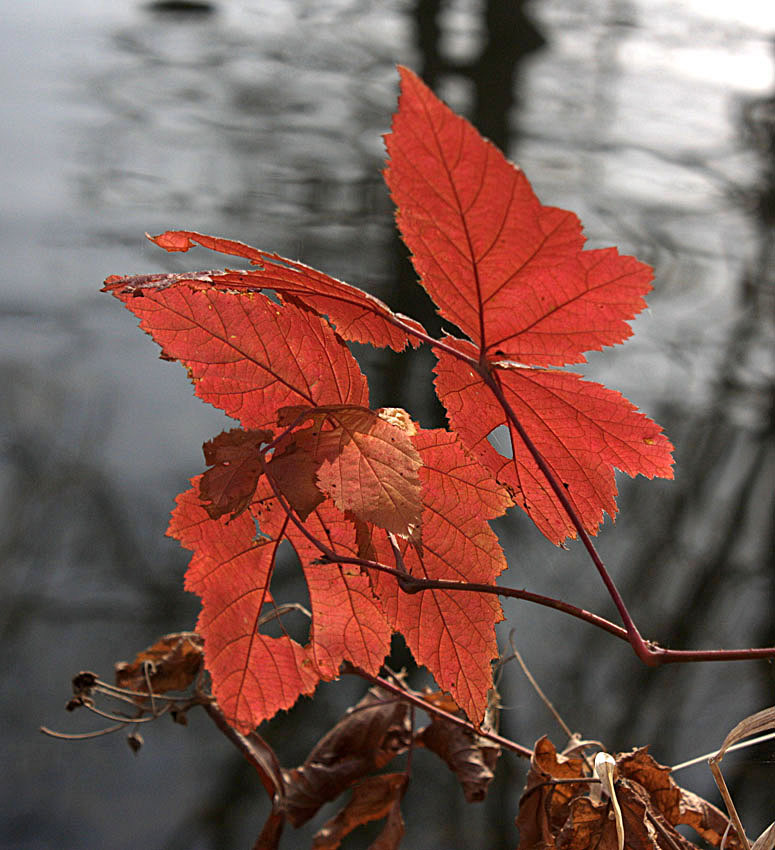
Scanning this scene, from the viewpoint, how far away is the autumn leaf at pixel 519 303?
109 mm

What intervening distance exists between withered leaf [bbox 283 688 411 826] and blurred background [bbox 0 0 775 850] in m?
0.09

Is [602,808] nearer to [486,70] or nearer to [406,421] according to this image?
[406,421]

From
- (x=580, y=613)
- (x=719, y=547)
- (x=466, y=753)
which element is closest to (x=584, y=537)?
(x=580, y=613)

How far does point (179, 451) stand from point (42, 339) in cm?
17

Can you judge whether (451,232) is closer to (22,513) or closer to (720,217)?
(22,513)

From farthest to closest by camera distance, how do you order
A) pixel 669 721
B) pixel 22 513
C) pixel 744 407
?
pixel 744 407
pixel 22 513
pixel 669 721

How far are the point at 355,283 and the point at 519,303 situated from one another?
55 cm

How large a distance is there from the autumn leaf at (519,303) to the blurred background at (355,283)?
186 millimetres

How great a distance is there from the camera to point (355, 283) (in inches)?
26.2

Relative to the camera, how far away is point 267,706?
170mm

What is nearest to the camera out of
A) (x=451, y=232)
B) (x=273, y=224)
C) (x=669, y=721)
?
(x=451, y=232)

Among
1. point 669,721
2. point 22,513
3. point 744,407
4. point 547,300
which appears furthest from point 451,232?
point 744,407

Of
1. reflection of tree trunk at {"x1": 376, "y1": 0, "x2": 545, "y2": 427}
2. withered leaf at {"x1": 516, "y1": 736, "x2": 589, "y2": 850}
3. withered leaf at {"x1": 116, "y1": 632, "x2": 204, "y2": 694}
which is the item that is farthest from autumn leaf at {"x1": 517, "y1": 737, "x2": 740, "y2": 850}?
reflection of tree trunk at {"x1": 376, "y1": 0, "x2": 545, "y2": 427}

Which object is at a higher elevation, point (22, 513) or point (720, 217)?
point (720, 217)
